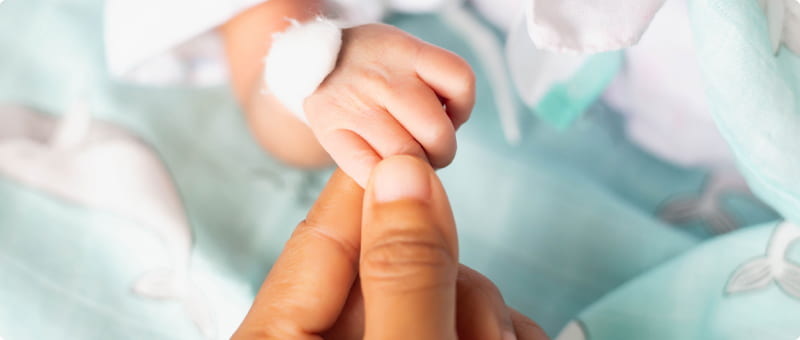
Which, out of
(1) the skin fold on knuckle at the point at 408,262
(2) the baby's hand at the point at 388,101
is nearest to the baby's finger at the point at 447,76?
(2) the baby's hand at the point at 388,101

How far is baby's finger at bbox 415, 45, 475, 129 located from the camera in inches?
15.1

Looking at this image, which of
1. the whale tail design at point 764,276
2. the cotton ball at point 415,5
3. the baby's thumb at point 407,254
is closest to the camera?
the baby's thumb at point 407,254

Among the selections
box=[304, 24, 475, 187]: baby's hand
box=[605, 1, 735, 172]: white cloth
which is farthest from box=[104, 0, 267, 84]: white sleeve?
box=[605, 1, 735, 172]: white cloth

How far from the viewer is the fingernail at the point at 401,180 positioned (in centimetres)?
32

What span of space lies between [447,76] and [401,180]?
0.09m

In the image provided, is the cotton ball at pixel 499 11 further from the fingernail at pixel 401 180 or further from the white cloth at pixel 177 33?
the fingernail at pixel 401 180

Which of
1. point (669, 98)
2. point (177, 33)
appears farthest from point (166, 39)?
point (669, 98)

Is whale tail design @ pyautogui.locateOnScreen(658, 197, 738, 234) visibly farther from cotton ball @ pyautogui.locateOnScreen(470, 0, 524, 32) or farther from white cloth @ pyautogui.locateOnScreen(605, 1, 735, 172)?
cotton ball @ pyautogui.locateOnScreen(470, 0, 524, 32)

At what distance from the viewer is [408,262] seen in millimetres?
303

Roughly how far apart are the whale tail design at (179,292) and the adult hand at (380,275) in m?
0.12

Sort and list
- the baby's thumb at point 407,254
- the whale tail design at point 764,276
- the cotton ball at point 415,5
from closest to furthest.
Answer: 1. the baby's thumb at point 407,254
2. the whale tail design at point 764,276
3. the cotton ball at point 415,5

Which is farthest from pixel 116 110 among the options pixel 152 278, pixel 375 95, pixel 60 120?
pixel 375 95

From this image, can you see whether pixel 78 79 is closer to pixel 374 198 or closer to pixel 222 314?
pixel 222 314

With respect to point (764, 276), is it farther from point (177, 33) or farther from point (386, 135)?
point (177, 33)
